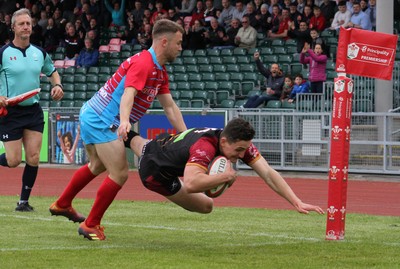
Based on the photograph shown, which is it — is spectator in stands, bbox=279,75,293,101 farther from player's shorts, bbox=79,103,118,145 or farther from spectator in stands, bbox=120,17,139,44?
player's shorts, bbox=79,103,118,145

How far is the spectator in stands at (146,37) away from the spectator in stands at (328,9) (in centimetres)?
564

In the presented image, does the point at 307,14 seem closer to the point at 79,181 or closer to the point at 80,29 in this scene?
the point at 80,29

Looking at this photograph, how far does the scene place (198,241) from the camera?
9.98 metres

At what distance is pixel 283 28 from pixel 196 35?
125 inches

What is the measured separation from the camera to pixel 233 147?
852 centimetres

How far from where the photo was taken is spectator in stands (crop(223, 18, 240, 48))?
89.6 feet

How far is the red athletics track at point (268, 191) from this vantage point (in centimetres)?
1554

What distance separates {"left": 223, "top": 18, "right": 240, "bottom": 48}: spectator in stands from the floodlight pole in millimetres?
17394

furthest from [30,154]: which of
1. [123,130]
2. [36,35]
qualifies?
[36,35]

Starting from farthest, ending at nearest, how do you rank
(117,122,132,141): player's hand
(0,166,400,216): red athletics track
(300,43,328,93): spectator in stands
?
(300,43,328,93): spectator in stands → (0,166,400,216): red athletics track → (117,122,132,141): player's hand

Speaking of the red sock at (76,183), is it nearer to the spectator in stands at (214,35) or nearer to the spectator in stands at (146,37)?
the spectator in stands at (214,35)

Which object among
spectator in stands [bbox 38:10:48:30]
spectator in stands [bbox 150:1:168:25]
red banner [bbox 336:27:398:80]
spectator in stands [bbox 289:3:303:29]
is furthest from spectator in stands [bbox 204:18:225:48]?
red banner [bbox 336:27:398:80]

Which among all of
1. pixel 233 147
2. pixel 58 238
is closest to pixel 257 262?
pixel 233 147

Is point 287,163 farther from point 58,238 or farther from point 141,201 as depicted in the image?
point 58,238
